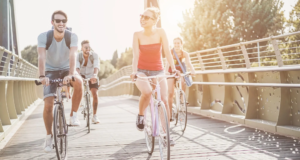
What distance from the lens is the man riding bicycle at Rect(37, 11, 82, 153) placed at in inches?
210

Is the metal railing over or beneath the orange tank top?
beneath

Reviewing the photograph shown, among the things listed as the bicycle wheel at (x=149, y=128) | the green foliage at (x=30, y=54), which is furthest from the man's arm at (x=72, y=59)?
the green foliage at (x=30, y=54)

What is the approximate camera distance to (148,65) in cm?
557

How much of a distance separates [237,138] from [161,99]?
2211 mm

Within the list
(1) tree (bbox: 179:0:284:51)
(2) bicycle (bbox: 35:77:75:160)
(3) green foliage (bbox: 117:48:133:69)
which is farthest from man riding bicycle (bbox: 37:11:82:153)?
(3) green foliage (bbox: 117:48:133:69)

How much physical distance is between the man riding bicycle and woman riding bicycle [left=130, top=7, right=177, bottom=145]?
87cm

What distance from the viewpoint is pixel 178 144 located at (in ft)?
21.8

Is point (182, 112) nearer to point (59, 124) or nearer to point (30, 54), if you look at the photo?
point (59, 124)

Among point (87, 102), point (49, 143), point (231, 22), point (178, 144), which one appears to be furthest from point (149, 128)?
point (231, 22)

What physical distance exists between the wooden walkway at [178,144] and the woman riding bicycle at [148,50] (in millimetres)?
960

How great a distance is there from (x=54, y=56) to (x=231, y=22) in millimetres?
35675

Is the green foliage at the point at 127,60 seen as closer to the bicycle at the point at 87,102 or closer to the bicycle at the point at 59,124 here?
the bicycle at the point at 87,102

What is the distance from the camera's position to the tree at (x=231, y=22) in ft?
124

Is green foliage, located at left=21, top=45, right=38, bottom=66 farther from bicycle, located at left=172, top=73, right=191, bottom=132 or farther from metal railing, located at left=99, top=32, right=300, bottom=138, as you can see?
bicycle, located at left=172, top=73, right=191, bottom=132
